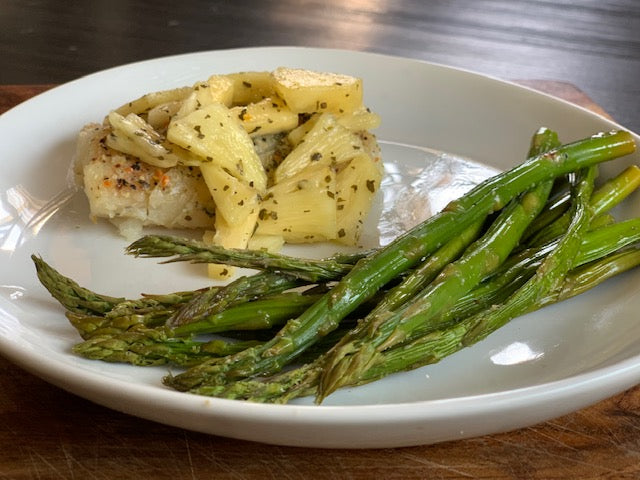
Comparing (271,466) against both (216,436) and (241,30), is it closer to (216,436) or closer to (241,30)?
(216,436)

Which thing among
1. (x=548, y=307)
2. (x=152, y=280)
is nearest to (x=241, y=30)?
(x=152, y=280)

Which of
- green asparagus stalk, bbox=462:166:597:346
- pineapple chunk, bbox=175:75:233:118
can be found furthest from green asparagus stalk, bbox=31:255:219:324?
pineapple chunk, bbox=175:75:233:118

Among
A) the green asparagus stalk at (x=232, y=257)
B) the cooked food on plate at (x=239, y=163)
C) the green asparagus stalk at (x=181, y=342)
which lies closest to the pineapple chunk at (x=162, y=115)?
the cooked food on plate at (x=239, y=163)

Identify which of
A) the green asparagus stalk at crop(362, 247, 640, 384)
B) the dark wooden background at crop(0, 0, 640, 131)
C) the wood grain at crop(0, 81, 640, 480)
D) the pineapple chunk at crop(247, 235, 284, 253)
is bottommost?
the dark wooden background at crop(0, 0, 640, 131)

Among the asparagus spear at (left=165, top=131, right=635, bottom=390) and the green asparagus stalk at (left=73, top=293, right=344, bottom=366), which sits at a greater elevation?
the asparagus spear at (left=165, top=131, right=635, bottom=390)

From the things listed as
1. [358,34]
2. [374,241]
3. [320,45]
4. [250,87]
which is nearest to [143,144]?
[250,87]

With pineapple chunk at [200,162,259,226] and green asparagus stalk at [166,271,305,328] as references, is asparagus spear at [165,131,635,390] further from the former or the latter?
pineapple chunk at [200,162,259,226]

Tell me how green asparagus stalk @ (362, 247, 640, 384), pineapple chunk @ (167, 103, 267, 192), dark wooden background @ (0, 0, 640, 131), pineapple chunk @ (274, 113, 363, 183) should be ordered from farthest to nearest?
1. dark wooden background @ (0, 0, 640, 131)
2. pineapple chunk @ (274, 113, 363, 183)
3. pineapple chunk @ (167, 103, 267, 192)
4. green asparagus stalk @ (362, 247, 640, 384)
